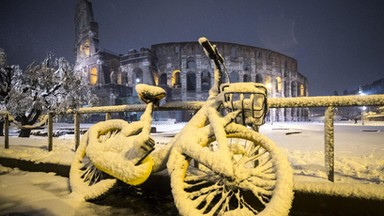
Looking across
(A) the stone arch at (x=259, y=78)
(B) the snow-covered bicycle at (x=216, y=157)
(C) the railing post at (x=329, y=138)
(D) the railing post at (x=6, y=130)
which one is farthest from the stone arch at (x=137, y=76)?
(C) the railing post at (x=329, y=138)

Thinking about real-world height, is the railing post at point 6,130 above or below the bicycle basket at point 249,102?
below

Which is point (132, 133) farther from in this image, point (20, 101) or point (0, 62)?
point (0, 62)

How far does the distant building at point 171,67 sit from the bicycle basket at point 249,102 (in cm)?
3190

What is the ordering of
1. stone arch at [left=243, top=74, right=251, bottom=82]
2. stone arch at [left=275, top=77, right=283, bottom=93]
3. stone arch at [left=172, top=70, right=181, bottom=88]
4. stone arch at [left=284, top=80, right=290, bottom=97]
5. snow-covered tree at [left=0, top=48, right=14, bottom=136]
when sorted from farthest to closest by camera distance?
stone arch at [left=284, top=80, right=290, bottom=97], stone arch at [left=275, top=77, right=283, bottom=93], stone arch at [left=243, top=74, right=251, bottom=82], stone arch at [left=172, top=70, right=181, bottom=88], snow-covered tree at [left=0, top=48, right=14, bottom=136]

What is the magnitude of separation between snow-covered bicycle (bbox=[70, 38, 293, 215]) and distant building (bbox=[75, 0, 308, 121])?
→ 31438 mm

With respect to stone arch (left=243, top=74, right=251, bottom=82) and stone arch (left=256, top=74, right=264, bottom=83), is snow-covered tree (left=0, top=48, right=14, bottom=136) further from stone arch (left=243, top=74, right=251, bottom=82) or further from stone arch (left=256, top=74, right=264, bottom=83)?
stone arch (left=256, top=74, right=264, bottom=83)

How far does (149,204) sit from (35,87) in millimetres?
11938

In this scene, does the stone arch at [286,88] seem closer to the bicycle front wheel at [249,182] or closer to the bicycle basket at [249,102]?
the bicycle basket at [249,102]

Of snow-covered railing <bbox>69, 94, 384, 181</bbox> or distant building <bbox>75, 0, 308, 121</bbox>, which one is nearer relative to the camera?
snow-covered railing <bbox>69, 94, 384, 181</bbox>

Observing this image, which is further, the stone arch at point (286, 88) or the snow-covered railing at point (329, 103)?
the stone arch at point (286, 88)

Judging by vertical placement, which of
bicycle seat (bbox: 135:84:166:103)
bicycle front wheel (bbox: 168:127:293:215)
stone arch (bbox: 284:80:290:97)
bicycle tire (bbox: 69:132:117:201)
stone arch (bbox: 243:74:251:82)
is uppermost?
stone arch (bbox: 243:74:251:82)

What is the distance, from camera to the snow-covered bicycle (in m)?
1.86

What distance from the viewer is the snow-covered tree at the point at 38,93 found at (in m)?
10.8

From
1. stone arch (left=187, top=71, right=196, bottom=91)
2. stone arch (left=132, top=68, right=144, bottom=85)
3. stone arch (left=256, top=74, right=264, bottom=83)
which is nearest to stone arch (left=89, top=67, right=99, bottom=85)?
stone arch (left=132, top=68, right=144, bottom=85)
